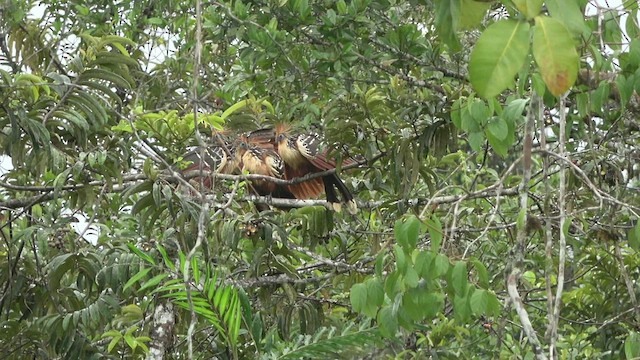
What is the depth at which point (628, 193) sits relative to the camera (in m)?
3.32

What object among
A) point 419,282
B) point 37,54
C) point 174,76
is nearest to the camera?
point 419,282

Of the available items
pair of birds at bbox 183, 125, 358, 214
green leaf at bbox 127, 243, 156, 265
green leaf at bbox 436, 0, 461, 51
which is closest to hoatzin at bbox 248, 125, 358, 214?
pair of birds at bbox 183, 125, 358, 214

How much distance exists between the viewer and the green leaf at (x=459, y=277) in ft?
6.64

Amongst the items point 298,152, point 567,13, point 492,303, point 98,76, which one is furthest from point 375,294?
point 298,152

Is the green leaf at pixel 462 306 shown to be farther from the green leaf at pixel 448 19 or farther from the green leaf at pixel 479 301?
the green leaf at pixel 448 19

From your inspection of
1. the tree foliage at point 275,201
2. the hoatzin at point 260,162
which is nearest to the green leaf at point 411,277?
the tree foliage at point 275,201

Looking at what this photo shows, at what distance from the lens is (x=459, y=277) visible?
2.03m

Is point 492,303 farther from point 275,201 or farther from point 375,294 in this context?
point 275,201

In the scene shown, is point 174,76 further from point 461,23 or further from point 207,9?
point 461,23

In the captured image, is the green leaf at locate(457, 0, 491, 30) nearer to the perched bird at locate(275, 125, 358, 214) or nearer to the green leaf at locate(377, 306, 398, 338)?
the green leaf at locate(377, 306, 398, 338)

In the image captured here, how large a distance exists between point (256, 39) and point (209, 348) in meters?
1.21

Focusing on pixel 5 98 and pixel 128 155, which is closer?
pixel 5 98

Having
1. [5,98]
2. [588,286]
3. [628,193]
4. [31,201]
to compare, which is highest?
[5,98]

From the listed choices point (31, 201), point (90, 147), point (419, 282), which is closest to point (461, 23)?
point (419, 282)
